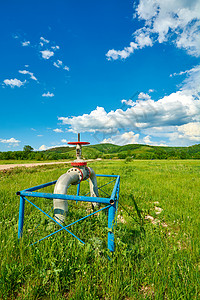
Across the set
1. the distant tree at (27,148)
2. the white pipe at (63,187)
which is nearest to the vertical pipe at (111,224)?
the white pipe at (63,187)

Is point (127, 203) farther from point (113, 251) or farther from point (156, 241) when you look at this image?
point (113, 251)

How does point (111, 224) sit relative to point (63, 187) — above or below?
below

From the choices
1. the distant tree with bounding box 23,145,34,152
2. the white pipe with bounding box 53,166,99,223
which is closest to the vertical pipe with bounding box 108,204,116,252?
the white pipe with bounding box 53,166,99,223

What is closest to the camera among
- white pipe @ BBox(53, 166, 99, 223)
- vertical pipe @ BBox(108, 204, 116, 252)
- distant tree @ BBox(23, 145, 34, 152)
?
vertical pipe @ BBox(108, 204, 116, 252)

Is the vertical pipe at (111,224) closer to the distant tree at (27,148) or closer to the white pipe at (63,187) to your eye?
the white pipe at (63,187)

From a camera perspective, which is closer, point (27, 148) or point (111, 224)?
point (111, 224)

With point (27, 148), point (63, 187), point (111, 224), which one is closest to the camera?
point (111, 224)

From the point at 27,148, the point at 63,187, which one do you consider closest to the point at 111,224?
the point at 63,187

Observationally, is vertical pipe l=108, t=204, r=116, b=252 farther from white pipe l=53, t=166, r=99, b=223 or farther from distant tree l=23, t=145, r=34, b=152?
distant tree l=23, t=145, r=34, b=152

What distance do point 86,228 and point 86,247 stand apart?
1.02 meters

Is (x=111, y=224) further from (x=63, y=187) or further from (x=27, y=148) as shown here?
(x=27, y=148)

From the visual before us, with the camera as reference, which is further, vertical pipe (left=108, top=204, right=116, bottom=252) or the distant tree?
the distant tree

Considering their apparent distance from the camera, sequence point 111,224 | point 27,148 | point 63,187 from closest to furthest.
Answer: point 111,224, point 63,187, point 27,148

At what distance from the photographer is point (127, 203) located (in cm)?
605
